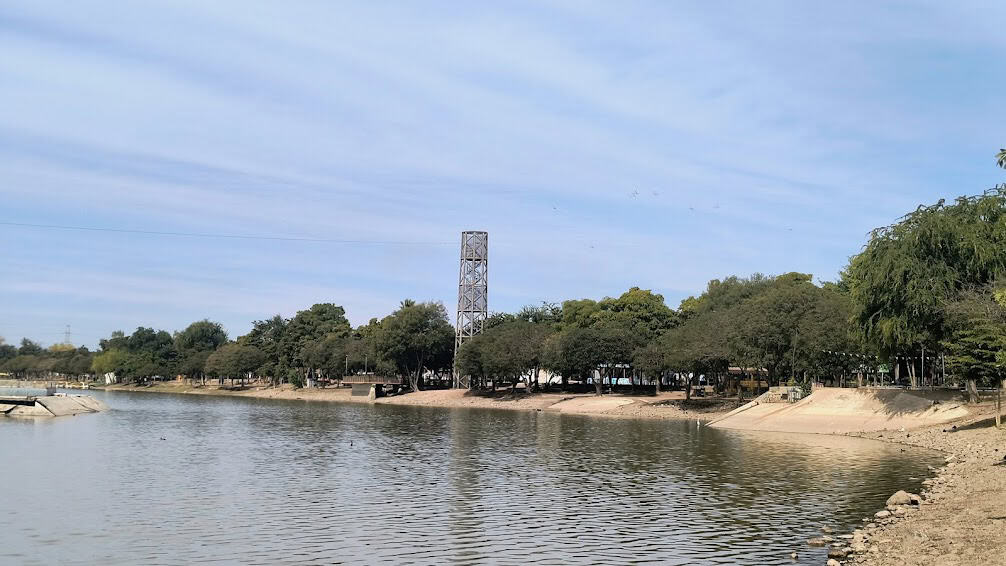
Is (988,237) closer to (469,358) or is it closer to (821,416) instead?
(821,416)

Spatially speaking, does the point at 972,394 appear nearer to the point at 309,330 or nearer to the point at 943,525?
the point at 943,525

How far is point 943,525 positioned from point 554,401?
292 feet

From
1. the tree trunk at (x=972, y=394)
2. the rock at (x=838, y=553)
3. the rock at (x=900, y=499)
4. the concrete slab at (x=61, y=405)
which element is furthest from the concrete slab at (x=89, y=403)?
the rock at (x=838, y=553)

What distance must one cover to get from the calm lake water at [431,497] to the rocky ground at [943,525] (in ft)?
4.45

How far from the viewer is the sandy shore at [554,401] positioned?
91250 millimetres

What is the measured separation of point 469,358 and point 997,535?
102881 mm

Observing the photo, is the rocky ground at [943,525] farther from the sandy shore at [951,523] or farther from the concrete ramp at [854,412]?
the concrete ramp at [854,412]

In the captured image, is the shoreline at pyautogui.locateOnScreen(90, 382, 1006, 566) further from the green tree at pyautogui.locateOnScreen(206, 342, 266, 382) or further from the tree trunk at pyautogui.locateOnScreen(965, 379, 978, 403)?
the green tree at pyautogui.locateOnScreen(206, 342, 266, 382)

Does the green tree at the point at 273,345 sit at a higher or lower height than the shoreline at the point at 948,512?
higher

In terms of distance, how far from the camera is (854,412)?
67.2 metres

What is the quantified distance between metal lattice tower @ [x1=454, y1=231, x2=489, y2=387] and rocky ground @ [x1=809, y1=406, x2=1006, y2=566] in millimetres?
100700

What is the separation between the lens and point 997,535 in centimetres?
2120

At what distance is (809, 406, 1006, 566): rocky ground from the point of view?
66.0 feet

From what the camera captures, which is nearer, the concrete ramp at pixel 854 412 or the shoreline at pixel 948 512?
the shoreline at pixel 948 512
